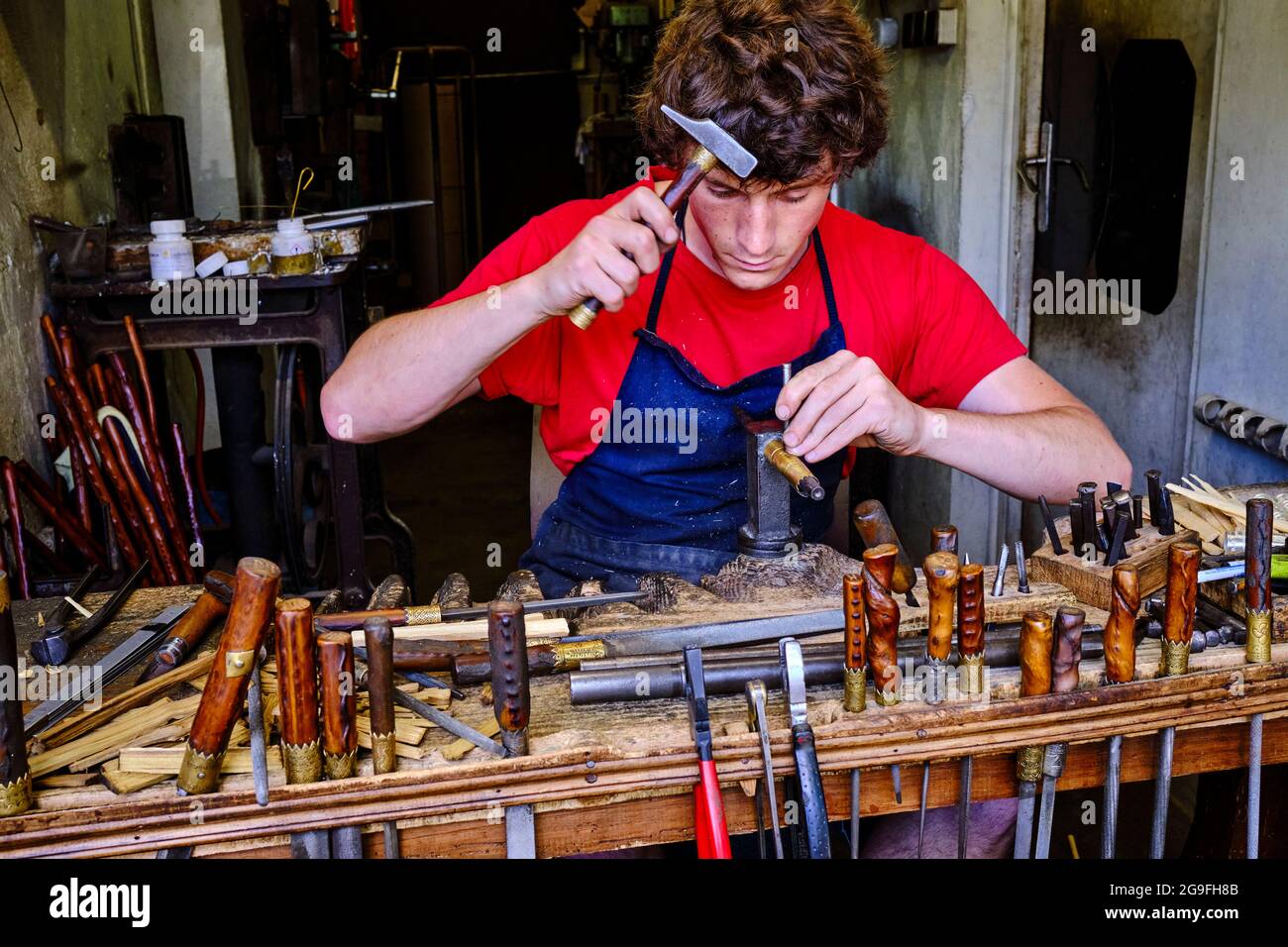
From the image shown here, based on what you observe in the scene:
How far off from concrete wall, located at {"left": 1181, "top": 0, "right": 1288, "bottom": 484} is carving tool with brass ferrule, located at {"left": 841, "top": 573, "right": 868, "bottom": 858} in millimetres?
2328

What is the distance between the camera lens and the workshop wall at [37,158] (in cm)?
332

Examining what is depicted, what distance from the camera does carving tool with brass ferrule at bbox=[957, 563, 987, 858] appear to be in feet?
5.20

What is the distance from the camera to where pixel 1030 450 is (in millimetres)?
2344

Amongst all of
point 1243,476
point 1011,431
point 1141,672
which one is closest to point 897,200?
point 1243,476

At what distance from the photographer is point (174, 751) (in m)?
1.50

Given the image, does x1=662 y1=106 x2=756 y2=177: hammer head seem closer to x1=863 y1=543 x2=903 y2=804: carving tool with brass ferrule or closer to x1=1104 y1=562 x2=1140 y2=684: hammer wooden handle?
x1=863 y1=543 x2=903 y2=804: carving tool with brass ferrule

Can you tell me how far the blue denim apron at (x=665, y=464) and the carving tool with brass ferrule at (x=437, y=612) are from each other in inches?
18.5

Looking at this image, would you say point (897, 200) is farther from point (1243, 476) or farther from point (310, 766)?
point (310, 766)

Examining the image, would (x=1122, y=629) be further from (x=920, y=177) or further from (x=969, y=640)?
(x=920, y=177)


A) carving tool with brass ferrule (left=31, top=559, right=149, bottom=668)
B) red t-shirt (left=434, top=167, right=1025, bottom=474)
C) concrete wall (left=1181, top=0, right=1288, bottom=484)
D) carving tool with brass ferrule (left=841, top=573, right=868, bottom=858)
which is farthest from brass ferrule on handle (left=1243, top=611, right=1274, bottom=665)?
concrete wall (left=1181, top=0, right=1288, bottom=484)

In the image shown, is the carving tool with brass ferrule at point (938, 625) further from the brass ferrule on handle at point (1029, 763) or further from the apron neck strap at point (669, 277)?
the apron neck strap at point (669, 277)

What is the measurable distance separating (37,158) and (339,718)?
9.30 ft

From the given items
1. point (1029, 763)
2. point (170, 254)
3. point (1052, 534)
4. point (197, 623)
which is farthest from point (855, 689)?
point (170, 254)

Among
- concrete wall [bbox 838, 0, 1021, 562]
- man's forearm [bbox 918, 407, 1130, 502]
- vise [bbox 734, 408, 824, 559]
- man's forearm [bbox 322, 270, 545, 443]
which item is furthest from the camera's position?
concrete wall [bbox 838, 0, 1021, 562]
